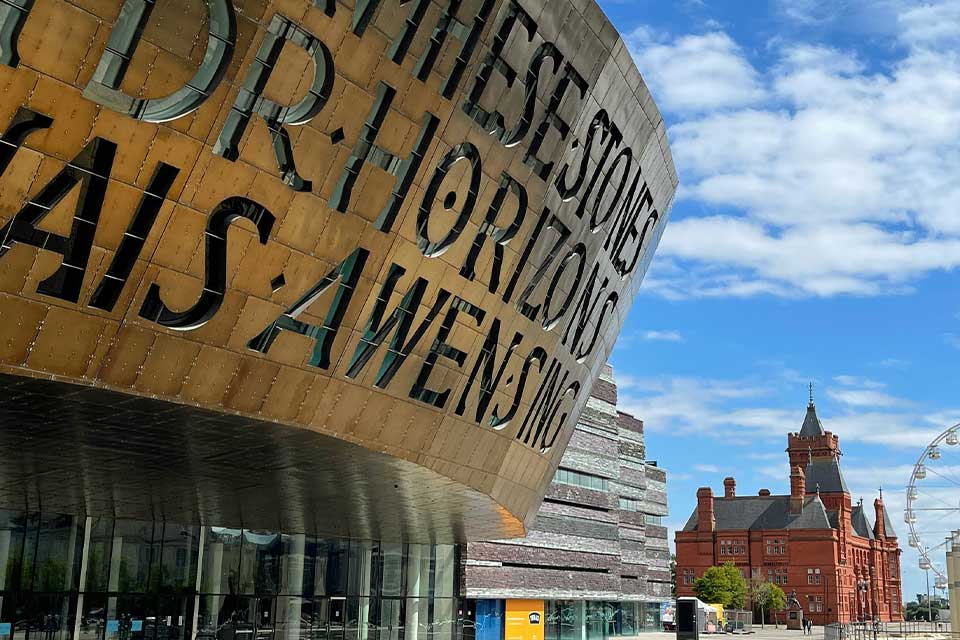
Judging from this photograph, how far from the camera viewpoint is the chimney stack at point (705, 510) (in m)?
151

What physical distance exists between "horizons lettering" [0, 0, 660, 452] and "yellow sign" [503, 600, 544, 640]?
870 inches

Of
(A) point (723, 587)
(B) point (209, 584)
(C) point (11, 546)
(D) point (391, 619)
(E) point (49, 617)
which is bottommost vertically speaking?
(D) point (391, 619)

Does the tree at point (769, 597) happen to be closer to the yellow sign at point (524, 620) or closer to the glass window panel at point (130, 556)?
the yellow sign at point (524, 620)

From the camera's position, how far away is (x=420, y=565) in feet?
146

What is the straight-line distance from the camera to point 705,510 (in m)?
152

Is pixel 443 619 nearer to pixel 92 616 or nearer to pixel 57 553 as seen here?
pixel 92 616

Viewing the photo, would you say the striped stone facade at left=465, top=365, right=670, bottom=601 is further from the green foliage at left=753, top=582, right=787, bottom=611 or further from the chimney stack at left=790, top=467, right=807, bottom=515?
the chimney stack at left=790, top=467, right=807, bottom=515

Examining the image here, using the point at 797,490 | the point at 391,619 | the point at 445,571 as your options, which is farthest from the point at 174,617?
the point at 797,490

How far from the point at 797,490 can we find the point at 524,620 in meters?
109

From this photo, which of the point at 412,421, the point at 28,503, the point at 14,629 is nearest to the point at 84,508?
the point at 28,503

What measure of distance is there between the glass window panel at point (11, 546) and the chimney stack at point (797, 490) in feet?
441

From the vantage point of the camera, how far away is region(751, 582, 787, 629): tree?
134 m

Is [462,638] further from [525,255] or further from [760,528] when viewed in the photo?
[760,528]

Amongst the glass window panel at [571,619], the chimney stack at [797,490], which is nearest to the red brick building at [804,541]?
the chimney stack at [797,490]
